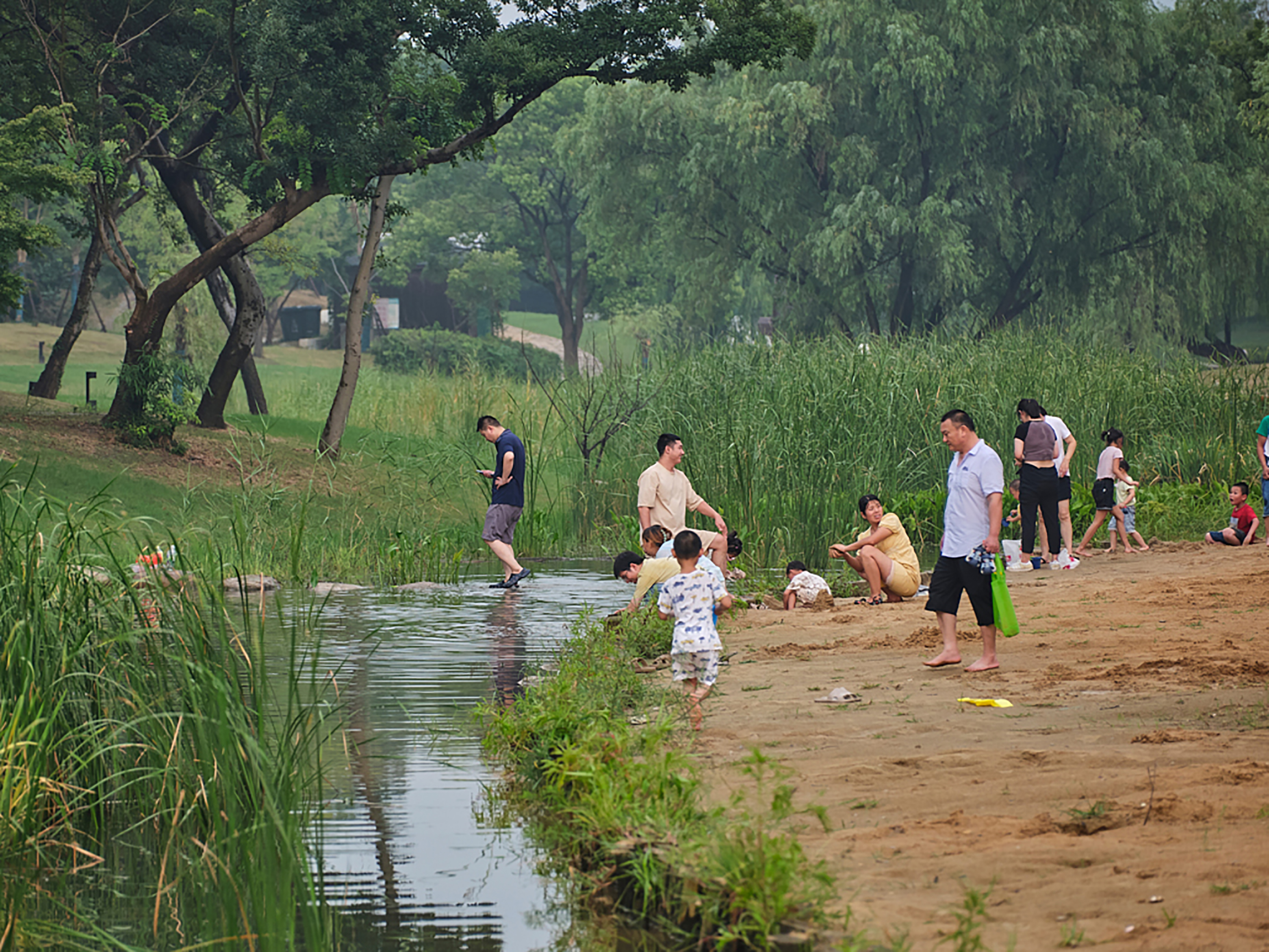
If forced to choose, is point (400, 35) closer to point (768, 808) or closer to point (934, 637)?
point (934, 637)

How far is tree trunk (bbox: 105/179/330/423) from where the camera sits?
24.4 m

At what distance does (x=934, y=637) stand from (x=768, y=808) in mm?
5444

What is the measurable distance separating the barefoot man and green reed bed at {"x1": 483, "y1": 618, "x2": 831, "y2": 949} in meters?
2.17

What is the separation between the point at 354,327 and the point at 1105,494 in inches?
571

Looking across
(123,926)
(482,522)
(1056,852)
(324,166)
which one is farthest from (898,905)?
(324,166)

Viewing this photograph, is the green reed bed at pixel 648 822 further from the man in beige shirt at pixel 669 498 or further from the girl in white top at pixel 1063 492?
the girl in white top at pixel 1063 492

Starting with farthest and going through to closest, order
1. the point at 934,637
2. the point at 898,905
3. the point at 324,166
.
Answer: the point at 324,166 < the point at 934,637 < the point at 898,905

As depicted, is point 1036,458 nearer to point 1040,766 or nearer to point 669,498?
point 669,498

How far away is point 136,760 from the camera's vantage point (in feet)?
22.0

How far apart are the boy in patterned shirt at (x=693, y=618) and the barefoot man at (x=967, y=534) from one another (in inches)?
76.3

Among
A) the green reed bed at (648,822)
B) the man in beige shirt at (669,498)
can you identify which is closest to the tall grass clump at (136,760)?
the green reed bed at (648,822)

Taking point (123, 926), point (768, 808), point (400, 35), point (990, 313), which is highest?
point (400, 35)

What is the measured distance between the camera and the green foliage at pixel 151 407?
23984 mm

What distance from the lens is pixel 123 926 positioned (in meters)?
5.80
